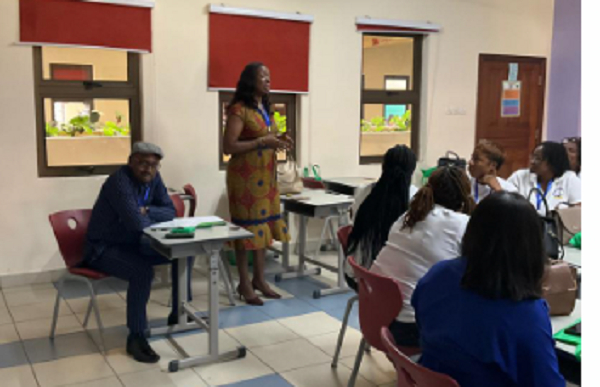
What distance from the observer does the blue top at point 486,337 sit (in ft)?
5.13

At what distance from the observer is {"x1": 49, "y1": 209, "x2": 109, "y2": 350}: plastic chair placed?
3.45 meters

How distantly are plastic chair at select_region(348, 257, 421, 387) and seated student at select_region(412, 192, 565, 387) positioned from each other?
662 mm

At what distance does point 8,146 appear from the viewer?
4.55 metres

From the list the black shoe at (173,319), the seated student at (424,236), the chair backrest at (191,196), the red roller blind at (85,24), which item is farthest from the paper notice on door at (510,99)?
the seated student at (424,236)

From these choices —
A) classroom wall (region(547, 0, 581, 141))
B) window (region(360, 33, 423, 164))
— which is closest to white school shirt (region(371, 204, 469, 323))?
window (region(360, 33, 423, 164))

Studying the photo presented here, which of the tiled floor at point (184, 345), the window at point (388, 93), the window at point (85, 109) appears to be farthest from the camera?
the window at point (388, 93)

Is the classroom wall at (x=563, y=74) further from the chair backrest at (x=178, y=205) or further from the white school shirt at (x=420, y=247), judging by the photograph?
the white school shirt at (x=420, y=247)

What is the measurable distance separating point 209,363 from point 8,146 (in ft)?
8.03

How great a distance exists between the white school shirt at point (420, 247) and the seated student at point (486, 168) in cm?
150

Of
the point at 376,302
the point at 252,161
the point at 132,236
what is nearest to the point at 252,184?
the point at 252,161

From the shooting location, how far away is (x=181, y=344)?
356 cm

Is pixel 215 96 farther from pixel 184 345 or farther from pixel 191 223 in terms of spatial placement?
pixel 184 345

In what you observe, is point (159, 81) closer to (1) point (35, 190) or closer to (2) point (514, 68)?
(1) point (35, 190)
